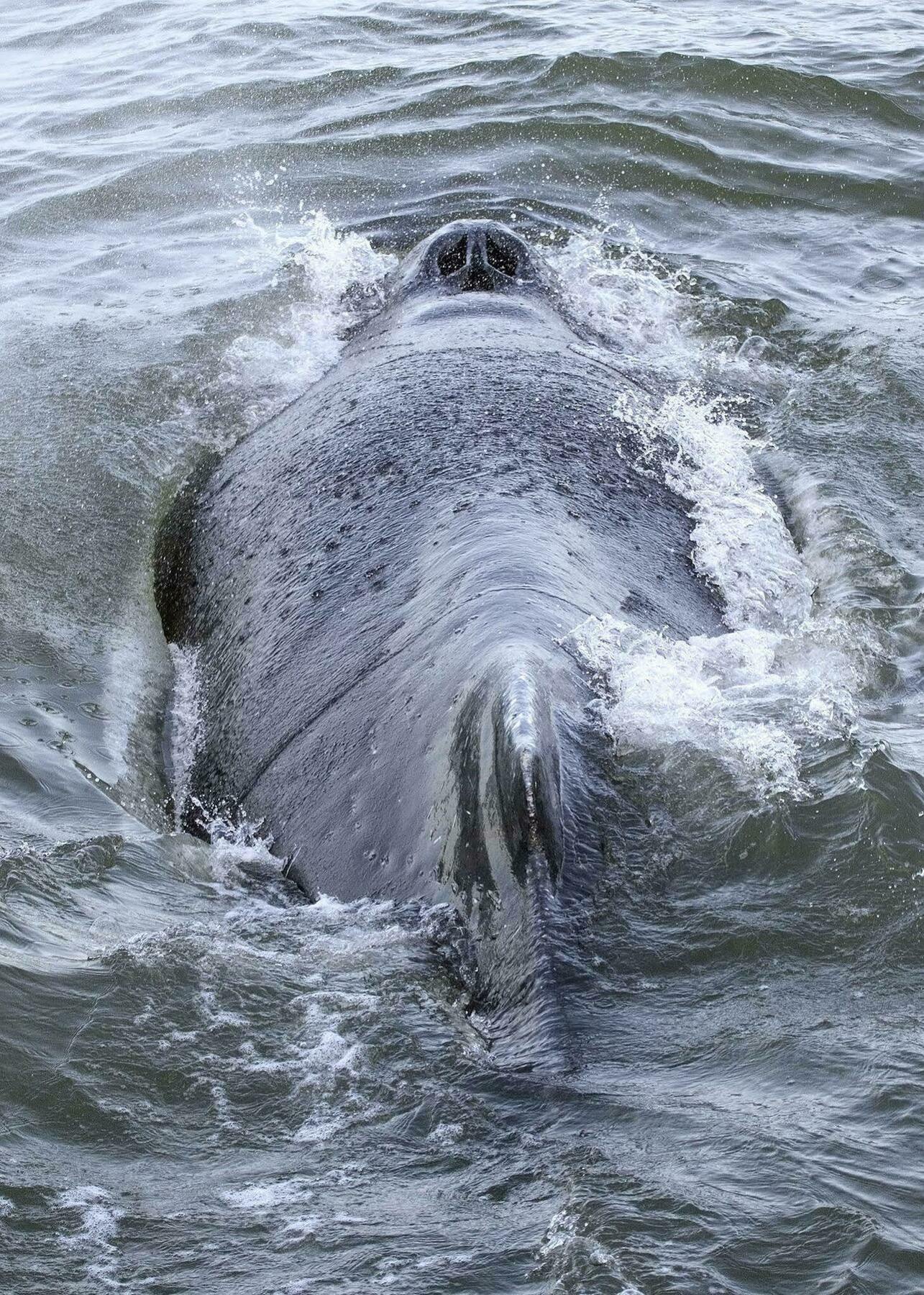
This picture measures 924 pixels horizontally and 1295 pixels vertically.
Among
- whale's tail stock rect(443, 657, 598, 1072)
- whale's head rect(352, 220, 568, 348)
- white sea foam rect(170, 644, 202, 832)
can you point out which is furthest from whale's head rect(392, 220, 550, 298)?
whale's tail stock rect(443, 657, 598, 1072)

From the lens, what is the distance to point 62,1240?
10.8ft

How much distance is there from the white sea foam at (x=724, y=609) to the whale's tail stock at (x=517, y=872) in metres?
0.67

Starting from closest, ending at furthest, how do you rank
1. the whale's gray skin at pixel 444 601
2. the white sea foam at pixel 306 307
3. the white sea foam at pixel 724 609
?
the whale's gray skin at pixel 444 601
the white sea foam at pixel 724 609
the white sea foam at pixel 306 307

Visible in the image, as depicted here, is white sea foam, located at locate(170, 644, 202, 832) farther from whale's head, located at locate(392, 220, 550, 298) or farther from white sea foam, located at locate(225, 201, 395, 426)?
whale's head, located at locate(392, 220, 550, 298)

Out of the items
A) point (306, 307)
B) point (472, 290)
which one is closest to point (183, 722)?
point (472, 290)

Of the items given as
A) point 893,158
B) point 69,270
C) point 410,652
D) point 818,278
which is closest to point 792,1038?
point 410,652

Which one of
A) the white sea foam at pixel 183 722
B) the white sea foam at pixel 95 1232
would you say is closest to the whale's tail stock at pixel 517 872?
the white sea foam at pixel 95 1232

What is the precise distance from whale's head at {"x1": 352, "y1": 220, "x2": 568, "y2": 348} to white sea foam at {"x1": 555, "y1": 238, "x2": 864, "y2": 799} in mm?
603

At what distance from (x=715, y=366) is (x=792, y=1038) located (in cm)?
659

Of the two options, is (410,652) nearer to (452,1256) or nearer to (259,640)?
(259,640)

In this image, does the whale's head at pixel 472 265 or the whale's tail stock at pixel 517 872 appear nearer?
the whale's tail stock at pixel 517 872

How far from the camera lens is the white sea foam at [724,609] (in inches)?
189

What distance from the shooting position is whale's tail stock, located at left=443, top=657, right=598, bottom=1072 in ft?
11.8

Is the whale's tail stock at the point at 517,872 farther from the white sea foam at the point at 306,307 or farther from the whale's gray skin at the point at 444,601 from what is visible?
the white sea foam at the point at 306,307
